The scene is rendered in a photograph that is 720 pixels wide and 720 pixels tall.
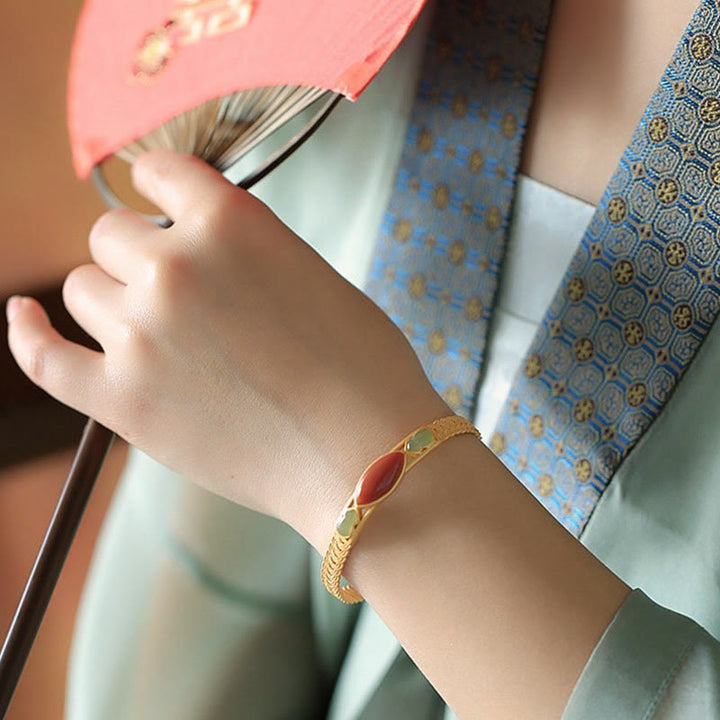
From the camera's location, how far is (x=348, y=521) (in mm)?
435

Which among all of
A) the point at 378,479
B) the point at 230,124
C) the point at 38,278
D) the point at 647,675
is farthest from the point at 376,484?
the point at 38,278

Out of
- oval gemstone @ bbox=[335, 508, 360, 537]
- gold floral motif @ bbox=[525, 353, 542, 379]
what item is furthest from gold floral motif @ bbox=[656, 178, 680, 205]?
oval gemstone @ bbox=[335, 508, 360, 537]

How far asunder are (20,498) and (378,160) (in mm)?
941

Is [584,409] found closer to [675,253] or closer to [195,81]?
[675,253]

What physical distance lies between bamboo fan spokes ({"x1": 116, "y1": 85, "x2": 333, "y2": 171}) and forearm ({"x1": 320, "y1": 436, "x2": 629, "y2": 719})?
20 cm

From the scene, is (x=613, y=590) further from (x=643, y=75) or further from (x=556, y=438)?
(x=643, y=75)

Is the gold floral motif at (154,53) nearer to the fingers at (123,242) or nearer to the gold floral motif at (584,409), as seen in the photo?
the fingers at (123,242)

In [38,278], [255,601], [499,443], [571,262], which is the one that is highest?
[571,262]

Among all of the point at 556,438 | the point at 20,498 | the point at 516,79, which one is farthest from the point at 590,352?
the point at 20,498

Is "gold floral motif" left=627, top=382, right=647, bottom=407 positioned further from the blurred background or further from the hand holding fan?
the blurred background

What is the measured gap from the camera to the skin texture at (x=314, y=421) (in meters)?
0.43

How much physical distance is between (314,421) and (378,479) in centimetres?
4

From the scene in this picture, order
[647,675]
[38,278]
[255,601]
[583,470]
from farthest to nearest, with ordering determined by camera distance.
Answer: [38,278] < [255,601] < [583,470] < [647,675]

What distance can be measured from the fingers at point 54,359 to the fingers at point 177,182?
8 cm
